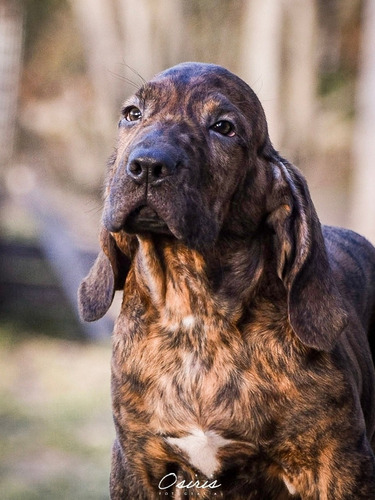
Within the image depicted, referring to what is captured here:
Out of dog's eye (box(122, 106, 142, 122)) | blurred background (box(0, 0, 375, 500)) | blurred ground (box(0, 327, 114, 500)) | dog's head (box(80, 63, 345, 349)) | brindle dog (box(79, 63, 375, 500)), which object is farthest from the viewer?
blurred background (box(0, 0, 375, 500))

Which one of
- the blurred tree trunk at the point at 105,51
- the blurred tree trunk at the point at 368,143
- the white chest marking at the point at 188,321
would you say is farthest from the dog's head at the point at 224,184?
the blurred tree trunk at the point at 105,51

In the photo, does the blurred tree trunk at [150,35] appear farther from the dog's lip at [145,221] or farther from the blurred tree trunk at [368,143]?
the dog's lip at [145,221]

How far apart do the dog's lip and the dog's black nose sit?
11 centimetres

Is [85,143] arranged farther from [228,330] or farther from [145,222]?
[145,222]

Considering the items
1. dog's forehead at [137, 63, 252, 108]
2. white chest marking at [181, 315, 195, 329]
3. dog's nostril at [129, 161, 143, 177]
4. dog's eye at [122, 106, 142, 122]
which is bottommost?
white chest marking at [181, 315, 195, 329]

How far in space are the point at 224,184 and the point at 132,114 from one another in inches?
20.6

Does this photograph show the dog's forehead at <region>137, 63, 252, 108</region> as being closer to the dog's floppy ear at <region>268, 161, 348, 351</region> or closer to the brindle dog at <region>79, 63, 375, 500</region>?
the brindle dog at <region>79, 63, 375, 500</region>

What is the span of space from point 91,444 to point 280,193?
Result: 4253mm

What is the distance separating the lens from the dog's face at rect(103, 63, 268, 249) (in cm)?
416

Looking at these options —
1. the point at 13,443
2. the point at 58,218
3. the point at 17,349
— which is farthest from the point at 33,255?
the point at 13,443

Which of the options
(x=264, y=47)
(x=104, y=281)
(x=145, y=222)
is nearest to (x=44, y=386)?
(x=104, y=281)

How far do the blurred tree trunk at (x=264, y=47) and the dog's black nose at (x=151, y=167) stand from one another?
451 inches

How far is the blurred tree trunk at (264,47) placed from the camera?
52.7 feet

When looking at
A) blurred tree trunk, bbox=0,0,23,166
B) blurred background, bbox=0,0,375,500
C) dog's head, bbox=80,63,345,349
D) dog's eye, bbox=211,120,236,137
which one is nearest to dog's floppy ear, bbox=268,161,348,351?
dog's head, bbox=80,63,345,349
